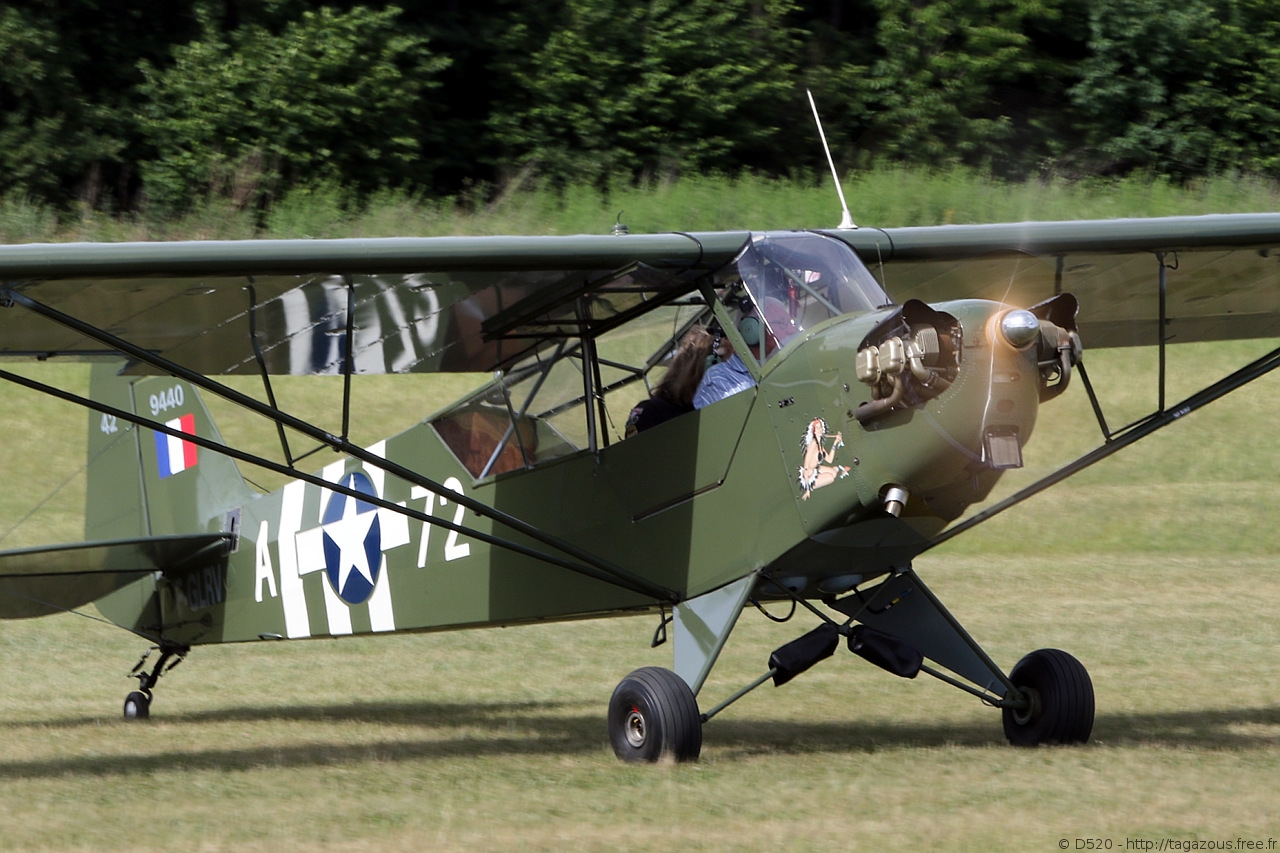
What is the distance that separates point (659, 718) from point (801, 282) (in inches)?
74.4

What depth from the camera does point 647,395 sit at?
6.99 m

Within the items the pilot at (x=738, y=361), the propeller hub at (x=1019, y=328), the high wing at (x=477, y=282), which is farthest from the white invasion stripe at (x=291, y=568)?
the propeller hub at (x=1019, y=328)

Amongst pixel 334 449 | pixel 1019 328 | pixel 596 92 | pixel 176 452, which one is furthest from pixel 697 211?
pixel 1019 328

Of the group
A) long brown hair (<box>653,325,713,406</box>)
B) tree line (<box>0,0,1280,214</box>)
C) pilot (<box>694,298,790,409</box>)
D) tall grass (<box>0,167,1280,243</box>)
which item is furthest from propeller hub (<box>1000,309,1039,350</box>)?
tree line (<box>0,0,1280,214</box>)

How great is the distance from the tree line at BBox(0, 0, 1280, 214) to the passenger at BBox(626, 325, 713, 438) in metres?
23.2

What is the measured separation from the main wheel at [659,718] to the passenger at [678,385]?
3.94ft

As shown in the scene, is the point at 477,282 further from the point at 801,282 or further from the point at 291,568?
the point at 291,568

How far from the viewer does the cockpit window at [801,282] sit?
6137 millimetres

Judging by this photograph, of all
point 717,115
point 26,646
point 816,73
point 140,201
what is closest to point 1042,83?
point 816,73

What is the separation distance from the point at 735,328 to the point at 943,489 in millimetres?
1157

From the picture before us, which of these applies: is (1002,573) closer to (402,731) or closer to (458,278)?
(402,731)

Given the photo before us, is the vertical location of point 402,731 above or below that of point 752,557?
below

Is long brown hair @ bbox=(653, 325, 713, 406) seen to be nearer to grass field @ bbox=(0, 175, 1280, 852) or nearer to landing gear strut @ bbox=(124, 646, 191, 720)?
grass field @ bbox=(0, 175, 1280, 852)

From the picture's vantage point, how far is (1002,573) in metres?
14.6
